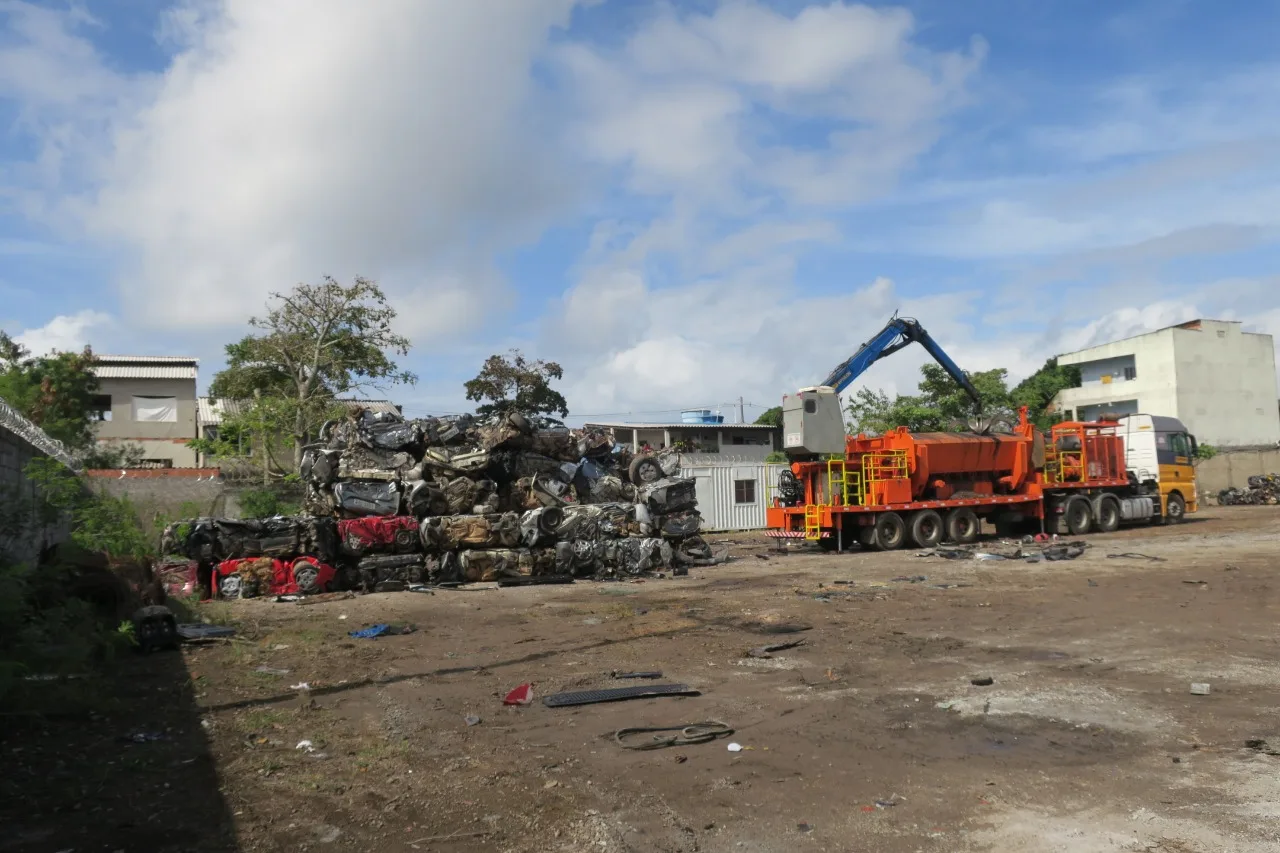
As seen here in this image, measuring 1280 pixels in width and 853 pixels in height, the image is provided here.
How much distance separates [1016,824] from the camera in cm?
419

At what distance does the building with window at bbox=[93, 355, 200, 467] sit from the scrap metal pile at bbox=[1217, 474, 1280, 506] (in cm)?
3984

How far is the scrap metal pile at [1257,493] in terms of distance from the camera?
34125 mm

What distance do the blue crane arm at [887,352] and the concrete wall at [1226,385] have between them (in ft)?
92.7

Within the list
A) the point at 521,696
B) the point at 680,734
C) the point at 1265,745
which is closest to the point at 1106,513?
the point at 1265,745

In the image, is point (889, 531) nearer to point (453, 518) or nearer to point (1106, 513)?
point (1106, 513)

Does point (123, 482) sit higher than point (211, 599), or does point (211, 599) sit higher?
point (123, 482)

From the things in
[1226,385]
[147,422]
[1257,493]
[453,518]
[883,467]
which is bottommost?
[1257,493]

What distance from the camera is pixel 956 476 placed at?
2117cm

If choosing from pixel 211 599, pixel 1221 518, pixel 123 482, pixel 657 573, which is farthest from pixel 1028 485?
pixel 123 482

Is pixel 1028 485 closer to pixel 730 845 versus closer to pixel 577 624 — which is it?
pixel 577 624

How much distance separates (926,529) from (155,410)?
96.9ft

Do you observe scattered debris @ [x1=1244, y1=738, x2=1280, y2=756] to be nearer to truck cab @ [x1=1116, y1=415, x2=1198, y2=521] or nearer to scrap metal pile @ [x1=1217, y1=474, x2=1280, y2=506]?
truck cab @ [x1=1116, y1=415, x2=1198, y2=521]

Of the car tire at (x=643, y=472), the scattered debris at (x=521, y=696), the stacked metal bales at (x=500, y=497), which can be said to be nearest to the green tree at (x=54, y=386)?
the stacked metal bales at (x=500, y=497)

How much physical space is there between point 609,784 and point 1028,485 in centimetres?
1943
